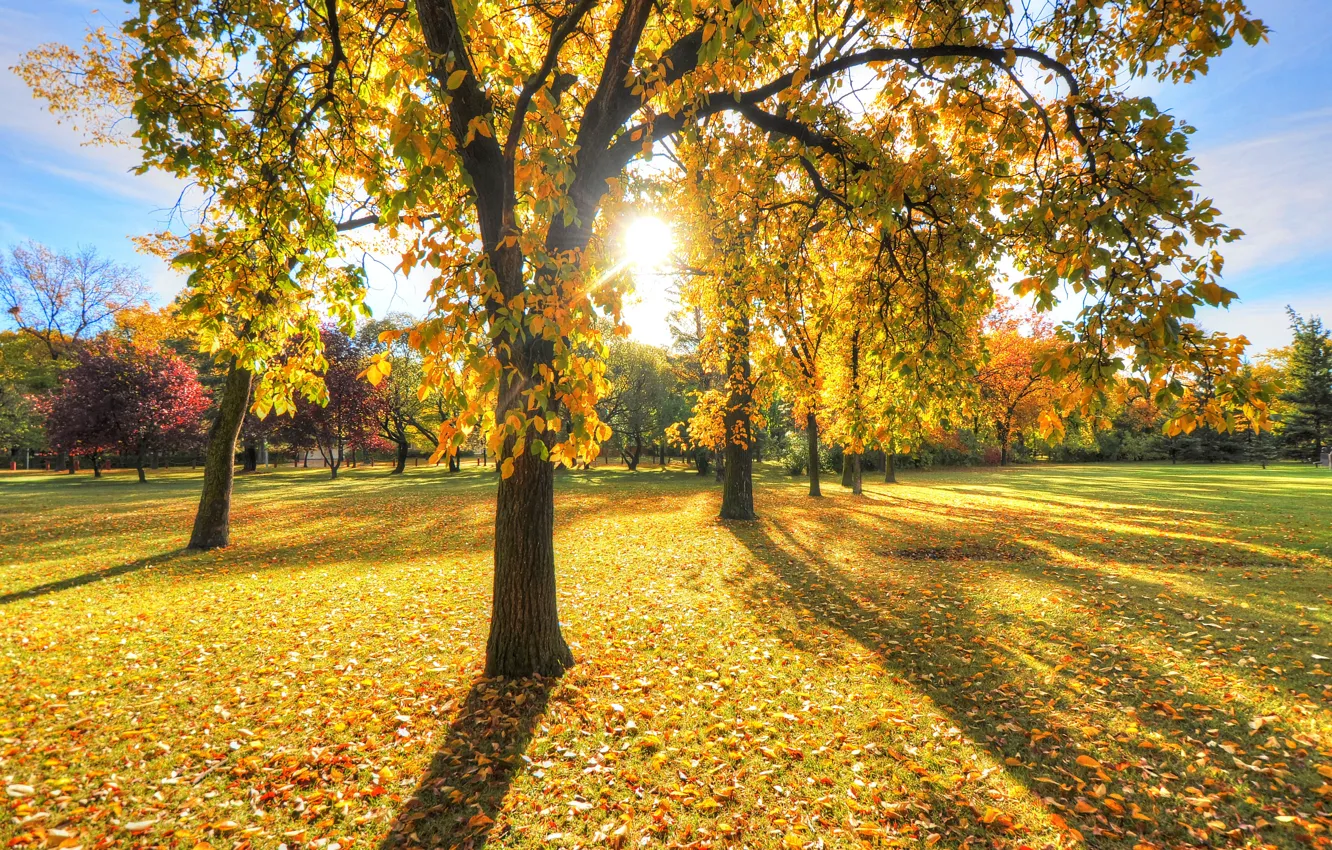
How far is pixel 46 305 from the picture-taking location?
32.8m

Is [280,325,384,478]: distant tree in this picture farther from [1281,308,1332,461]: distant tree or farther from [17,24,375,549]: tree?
[1281,308,1332,461]: distant tree

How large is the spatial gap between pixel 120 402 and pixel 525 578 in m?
35.7

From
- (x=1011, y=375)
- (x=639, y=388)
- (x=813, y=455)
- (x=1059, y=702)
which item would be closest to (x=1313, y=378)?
(x=1011, y=375)

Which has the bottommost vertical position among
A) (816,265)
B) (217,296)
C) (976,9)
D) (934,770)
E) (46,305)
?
(934,770)

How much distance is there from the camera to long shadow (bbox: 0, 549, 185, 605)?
7715mm

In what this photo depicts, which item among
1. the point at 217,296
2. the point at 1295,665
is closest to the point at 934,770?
the point at 1295,665

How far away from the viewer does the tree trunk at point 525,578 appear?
5.03 m

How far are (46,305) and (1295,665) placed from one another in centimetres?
5611

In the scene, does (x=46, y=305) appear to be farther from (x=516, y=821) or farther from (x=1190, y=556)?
(x=1190, y=556)

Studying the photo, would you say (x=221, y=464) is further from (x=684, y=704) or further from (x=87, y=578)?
(x=684, y=704)

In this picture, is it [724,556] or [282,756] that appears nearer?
[282,756]

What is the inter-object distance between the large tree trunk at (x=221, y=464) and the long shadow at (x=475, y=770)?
9.67 meters

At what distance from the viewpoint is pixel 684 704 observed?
486cm

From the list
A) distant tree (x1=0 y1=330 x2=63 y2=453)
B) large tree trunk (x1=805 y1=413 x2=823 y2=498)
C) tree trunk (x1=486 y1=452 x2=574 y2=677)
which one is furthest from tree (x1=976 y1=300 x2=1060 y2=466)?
distant tree (x1=0 y1=330 x2=63 y2=453)
